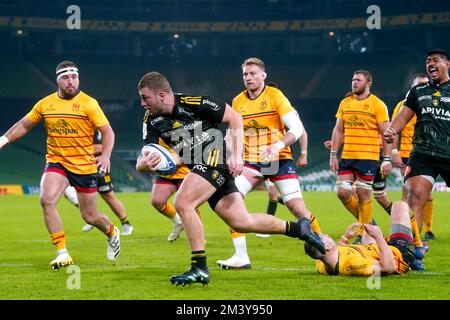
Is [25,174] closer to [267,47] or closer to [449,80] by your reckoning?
[267,47]

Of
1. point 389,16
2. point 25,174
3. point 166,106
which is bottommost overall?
point 25,174

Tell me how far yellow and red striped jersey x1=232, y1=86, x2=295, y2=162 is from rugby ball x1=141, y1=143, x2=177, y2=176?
2640 mm

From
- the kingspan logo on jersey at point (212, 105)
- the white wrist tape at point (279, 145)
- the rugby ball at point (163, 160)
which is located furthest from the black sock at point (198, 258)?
the white wrist tape at point (279, 145)

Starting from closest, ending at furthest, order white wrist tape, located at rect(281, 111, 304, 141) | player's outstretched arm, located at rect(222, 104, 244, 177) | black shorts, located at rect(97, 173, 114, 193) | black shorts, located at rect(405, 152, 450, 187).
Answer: player's outstretched arm, located at rect(222, 104, 244, 177) → white wrist tape, located at rect(281, 111, 304, 141) → black shorts, located at rect(405, 152, 450, 187) → black shorts, located at rect(97, 173, 114, 193)

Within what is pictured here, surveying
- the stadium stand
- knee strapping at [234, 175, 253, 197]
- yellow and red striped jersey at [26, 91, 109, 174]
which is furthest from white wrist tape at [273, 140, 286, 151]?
the stadium stand

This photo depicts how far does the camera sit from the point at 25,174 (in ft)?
136

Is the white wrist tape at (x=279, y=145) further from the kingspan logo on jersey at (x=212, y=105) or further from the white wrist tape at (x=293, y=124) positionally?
the kingspan logo on jersey at (x=212, y=105)

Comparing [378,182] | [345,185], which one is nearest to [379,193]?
[378,182]

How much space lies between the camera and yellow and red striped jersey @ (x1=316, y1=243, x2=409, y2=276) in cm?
821

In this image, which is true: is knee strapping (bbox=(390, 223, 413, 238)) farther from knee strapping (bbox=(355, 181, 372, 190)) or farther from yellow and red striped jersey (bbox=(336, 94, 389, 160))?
yellow and red striped jersey (bbox=(336, 94, 389, 160))

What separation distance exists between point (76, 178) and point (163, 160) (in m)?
2.93

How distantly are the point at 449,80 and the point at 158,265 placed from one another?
408 cm

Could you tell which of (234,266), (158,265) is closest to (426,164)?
(234,266)

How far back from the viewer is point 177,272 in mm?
9102
